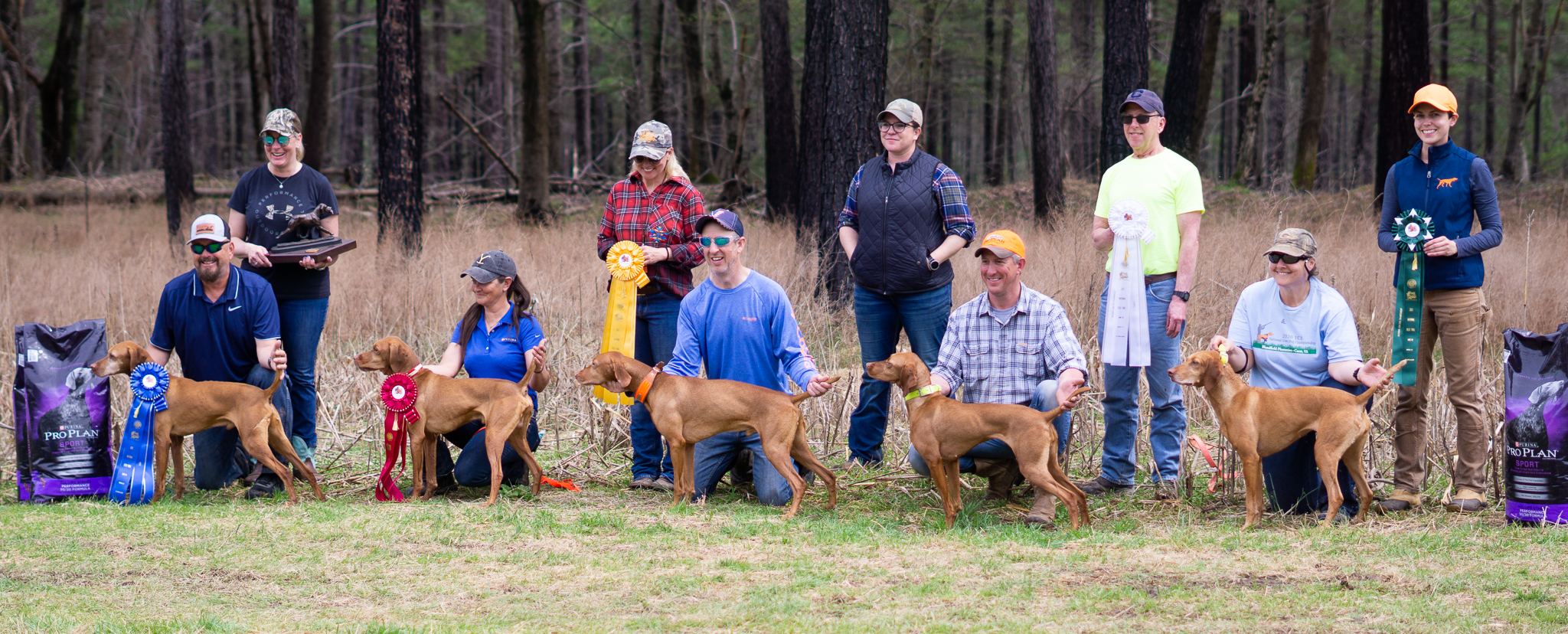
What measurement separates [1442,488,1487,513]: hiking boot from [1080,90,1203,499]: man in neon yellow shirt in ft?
4.11

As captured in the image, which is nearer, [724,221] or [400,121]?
[724,221]

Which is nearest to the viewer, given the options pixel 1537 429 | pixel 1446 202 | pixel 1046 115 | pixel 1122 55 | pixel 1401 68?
pixel 1537 429

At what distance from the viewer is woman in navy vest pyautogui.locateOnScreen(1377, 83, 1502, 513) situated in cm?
539

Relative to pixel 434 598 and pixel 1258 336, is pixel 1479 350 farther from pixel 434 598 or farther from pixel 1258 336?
A: pixel 434 598

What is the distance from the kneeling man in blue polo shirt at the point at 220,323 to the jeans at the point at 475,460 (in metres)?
0.90

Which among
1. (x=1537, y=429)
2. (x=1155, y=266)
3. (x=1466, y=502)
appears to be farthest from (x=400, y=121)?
(x=1537, y=429)

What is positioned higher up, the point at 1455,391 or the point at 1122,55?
the point at 1122,55

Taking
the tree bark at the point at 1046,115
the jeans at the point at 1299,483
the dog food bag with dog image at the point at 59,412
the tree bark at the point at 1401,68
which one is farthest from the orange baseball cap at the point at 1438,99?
the tree bark at the point at 1046,115

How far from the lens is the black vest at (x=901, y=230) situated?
639 cm

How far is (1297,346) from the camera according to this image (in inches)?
211

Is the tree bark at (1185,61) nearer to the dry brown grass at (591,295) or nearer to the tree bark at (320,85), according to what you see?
the dry brown grass at (591,295)

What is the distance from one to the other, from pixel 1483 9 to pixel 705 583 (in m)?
35.3

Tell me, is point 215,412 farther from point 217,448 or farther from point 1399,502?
point 1399,502

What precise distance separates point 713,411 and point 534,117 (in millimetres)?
13615
